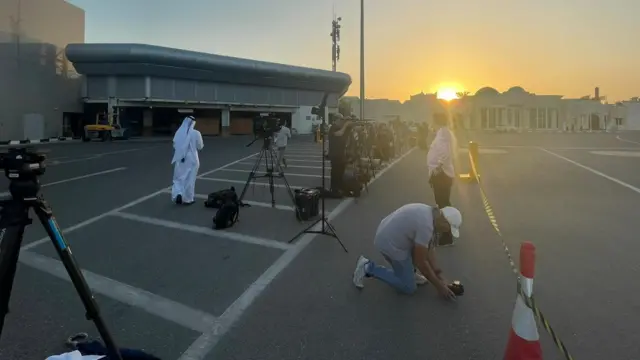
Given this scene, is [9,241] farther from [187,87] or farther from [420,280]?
[187,87]

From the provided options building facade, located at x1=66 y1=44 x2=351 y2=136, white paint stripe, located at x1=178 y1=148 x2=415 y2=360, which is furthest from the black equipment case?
building facade, located at x1=66 y1=44 x2=351 y2=136

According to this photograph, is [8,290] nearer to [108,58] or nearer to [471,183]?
[471,183]

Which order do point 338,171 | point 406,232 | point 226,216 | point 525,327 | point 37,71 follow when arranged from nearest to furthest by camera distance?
point 525,327 < point 406,232 < point 226,216 < point 338,171 < point 37,71

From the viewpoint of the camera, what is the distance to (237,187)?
12.2m

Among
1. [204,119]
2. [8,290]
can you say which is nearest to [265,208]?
[8,290]

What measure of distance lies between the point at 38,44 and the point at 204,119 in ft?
59.7

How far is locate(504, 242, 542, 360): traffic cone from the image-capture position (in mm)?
3080

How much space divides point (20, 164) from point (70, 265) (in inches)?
25.8

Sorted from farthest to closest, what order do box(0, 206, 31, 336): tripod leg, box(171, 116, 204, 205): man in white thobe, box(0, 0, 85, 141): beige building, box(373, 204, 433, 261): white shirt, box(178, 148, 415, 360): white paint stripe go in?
box(0, 0, 85, 141): beige building
box(171, 116, 204, 205): man in white thobe
box(373, 204, 433, 261): white shirt
box(178, 148, 415, 360): white paint stripe
box(0, 206, 31, 336): tripod leg

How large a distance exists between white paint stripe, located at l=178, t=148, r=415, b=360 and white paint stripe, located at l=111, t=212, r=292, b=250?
0.35 meters

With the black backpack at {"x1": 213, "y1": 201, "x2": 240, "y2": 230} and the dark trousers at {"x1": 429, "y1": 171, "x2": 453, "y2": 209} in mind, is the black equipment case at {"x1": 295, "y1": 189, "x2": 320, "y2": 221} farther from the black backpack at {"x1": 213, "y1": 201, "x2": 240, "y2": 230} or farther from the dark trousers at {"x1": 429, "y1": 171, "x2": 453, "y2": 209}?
the dark trousers at {"x1": 429, "y1": 171, "x2": 453, "y2": 209}

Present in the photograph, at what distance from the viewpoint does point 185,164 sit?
9672mm

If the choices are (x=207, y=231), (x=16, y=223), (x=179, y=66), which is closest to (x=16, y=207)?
(x=16, y=223)

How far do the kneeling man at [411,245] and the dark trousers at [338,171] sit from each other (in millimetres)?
5794
